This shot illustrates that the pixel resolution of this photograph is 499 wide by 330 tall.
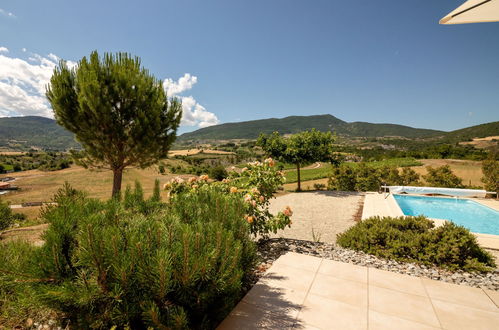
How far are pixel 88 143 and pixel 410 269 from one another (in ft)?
32.8

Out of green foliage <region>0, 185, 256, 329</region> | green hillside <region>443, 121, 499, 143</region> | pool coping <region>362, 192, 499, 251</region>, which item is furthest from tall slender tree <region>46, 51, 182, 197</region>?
green hillside <region>443, 121, 499, 143</region>

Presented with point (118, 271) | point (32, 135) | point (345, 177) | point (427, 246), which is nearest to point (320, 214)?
point (427, 246)

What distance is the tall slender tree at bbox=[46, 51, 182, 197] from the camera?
24.9 feet

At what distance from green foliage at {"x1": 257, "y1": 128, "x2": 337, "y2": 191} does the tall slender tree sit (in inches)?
286

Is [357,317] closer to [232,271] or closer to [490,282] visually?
[232,271]

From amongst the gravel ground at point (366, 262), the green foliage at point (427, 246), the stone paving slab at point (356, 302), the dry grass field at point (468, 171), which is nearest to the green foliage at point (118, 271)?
the stone paving slab at point (356, 302)

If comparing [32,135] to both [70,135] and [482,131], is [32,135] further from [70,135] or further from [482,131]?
[482,131]

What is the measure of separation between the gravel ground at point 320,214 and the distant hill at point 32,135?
167 metres

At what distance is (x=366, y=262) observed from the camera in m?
3.81

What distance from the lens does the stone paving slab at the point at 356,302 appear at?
2.26 metres

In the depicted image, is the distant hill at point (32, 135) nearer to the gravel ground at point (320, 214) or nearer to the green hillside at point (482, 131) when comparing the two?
the gravel ground at point (320, 214)

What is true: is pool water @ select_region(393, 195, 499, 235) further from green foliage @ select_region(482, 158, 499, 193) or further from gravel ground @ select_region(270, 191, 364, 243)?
gravel ground @ select_region(270, 191, 364, 243)

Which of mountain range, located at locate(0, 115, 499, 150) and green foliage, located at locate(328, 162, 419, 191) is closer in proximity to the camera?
green foliage, located at locate(328, 162, 419, 191)

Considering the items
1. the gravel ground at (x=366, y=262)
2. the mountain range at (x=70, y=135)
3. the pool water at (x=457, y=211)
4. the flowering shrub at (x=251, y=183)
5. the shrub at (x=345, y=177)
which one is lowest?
the pool water at (x=457, y=211)
